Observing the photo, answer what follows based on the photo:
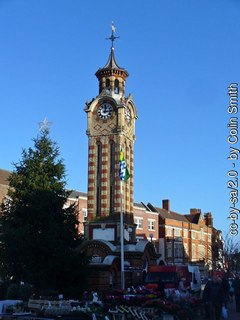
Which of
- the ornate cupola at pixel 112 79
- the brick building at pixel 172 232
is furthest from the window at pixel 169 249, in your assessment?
the ornate cupola at pixel 112 79

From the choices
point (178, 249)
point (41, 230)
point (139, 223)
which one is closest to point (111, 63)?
point (41, 230)

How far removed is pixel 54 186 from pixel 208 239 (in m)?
63.3

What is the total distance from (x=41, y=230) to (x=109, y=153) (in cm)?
Answer: 1571

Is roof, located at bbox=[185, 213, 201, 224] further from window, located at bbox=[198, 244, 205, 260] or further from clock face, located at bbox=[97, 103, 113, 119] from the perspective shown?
clock face, located at bbox=[97, 103, 113, 119]

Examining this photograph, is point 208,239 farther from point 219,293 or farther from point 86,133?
point 219,293

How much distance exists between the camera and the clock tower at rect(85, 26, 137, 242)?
44.5 metres

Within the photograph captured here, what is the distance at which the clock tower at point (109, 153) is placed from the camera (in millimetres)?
44469

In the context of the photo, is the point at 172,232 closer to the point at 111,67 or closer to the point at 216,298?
the point at 111,67

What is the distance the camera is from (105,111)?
1844 inches

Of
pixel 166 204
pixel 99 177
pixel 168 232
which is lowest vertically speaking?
pixel 168 232

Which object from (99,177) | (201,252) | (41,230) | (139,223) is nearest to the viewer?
(41,230)

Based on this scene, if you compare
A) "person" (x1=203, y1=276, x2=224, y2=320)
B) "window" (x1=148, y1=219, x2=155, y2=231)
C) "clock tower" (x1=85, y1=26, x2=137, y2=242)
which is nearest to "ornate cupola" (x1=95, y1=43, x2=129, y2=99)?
"clock tower" (x1=85, y1=26, x2=137, y2=242)

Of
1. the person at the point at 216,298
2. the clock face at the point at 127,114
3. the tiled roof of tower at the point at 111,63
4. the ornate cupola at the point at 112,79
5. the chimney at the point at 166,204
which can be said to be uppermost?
the tiled roof of tower at the point at 111,63

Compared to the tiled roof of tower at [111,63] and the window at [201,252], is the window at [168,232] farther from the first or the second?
the tiled roof of tower at [111,63]
